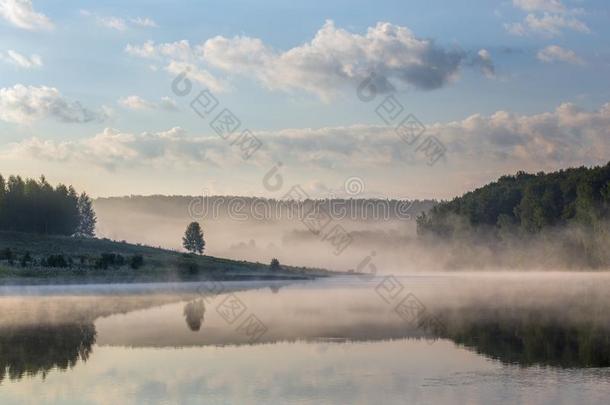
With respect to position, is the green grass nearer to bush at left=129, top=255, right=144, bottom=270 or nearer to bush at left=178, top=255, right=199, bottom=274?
bush at left=178, top=255, right=199, bottom=274

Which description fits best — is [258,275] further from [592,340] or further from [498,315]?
[592,340]

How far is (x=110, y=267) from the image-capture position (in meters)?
140

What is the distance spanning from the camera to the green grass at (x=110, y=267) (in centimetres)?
12769

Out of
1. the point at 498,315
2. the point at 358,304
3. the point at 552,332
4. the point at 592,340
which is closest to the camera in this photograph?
the point at 592,340

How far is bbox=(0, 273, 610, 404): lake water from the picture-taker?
1218 inches

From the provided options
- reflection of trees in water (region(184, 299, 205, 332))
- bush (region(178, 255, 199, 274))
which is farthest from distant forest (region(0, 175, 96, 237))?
reflection of trees in water (region(184, 299, 205, 332))

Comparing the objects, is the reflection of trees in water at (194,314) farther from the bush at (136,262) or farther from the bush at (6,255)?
the bush at (136,262)

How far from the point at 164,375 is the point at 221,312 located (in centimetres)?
3728

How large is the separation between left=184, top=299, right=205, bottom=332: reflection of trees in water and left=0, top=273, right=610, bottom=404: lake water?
0.15 m

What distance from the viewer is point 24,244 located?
162 m

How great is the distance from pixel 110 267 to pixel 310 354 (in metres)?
103

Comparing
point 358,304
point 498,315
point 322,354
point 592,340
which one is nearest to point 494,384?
point 322,354

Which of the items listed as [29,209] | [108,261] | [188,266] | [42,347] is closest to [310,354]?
[42,347]

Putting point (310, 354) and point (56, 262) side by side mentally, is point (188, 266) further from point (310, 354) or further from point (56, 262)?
point (310, 354)
